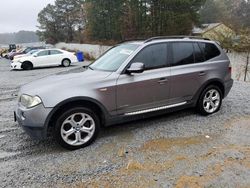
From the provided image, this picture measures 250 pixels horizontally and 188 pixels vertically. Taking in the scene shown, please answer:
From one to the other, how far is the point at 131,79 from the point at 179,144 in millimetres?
1304

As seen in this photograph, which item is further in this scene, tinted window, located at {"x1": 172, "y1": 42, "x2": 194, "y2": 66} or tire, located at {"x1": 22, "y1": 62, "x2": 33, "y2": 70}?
tire, located at {"x1": 22, "y1": 62, "x2": 33, "y2": 70}

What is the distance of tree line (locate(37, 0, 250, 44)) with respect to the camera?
29.3 metres

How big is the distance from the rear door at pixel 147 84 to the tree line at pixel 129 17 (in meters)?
11.4

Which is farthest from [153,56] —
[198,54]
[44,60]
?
[44,60]

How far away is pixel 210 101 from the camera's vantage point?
5.46 metres

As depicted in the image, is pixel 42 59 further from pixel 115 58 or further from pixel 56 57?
pixel 115 58

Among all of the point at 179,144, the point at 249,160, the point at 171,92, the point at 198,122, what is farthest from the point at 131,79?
the point at 249,160

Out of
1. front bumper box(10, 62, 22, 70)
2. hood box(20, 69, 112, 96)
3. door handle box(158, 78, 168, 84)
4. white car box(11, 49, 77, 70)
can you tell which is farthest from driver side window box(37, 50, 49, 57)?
door handle box(158, 78, 168, 84)

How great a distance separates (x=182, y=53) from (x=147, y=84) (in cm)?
107

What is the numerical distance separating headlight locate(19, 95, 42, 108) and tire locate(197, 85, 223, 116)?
3.14m

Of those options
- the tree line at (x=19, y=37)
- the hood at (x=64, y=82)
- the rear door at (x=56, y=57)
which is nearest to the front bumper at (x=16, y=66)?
the rear door at (x=56, y=57)

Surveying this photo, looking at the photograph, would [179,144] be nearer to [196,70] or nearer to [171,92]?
[171,92]

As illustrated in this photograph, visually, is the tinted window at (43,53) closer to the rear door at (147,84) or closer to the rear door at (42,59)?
the rear door at (42,59)

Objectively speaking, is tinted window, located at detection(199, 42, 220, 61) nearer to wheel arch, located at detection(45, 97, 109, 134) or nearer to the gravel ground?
the gravel ground
